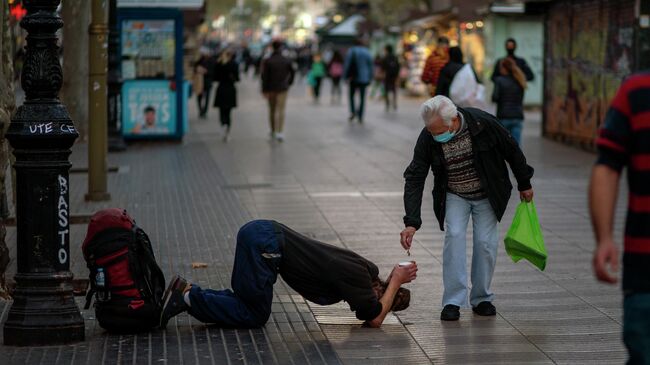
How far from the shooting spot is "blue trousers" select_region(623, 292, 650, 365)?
432cm

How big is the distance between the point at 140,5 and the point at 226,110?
284cm

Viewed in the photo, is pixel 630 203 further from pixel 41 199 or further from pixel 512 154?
pixel 41 199

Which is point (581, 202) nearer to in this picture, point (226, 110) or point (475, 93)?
point (475, 93)

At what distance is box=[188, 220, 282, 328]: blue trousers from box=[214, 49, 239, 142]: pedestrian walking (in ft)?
49.6

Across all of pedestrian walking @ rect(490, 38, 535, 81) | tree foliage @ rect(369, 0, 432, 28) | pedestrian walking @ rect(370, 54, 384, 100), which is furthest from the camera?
tree foliage @ rect(369, 0, 432, 28)

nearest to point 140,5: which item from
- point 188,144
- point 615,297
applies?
point 188,144

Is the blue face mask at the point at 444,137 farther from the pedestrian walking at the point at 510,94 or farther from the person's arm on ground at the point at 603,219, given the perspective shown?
the pedestrian walking at the point at 510,94

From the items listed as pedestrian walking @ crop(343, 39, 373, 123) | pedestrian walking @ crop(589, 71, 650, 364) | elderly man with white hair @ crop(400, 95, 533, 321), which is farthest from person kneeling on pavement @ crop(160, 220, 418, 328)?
pedestrian walking @ crop(343, 39, 373, 123)

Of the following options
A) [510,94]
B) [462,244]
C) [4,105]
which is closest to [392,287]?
[462,244]

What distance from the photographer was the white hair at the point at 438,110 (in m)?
7.45

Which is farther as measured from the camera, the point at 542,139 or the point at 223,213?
the point at 542,139

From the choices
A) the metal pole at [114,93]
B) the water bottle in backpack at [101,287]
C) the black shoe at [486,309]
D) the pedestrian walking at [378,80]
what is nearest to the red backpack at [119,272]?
the water bottle in backpack at [101,287]

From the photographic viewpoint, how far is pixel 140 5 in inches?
816

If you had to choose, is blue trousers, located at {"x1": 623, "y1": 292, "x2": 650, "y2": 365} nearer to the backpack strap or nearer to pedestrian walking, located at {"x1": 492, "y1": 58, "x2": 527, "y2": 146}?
the backpack strap
